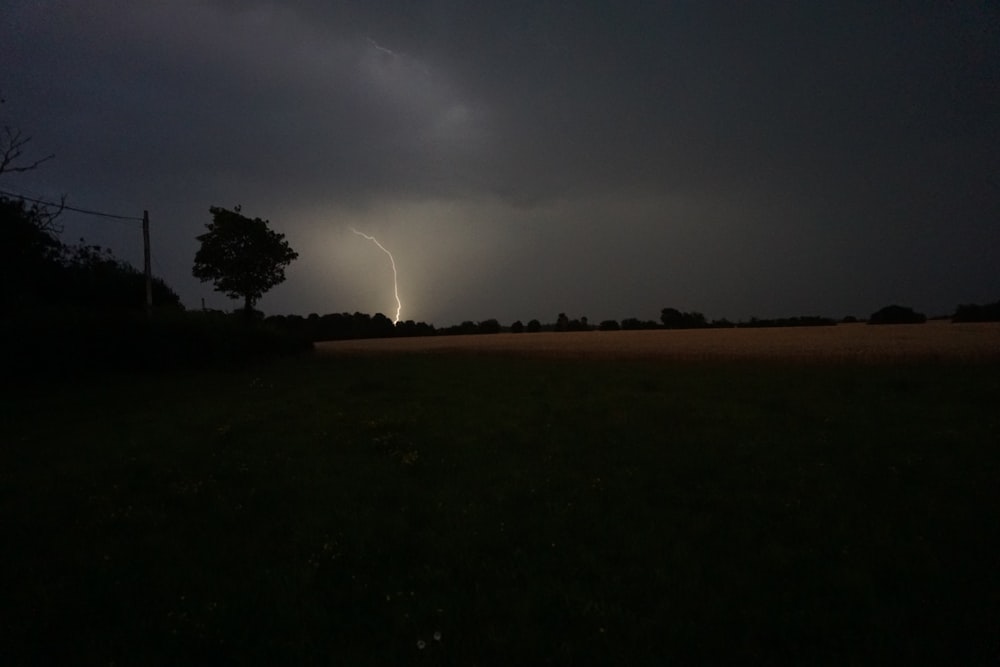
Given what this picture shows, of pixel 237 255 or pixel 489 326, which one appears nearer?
pixel 237 255

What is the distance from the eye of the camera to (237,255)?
50125 mm

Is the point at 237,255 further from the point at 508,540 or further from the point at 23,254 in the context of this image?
the point at 508,540

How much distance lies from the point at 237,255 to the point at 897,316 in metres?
82.4

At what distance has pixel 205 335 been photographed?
3253 cm

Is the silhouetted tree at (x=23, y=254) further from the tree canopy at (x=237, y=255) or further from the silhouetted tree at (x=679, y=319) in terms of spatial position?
the silhouetted tree at (x=679, y=319)

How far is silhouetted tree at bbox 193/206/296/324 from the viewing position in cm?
4972

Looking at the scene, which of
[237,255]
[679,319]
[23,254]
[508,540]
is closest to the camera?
[508,540]

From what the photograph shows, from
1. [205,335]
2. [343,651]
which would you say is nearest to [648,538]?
[343,651]

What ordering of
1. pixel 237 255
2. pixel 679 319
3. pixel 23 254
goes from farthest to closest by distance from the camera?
pixel 679 319, pixel 237 255, pixel 23 254

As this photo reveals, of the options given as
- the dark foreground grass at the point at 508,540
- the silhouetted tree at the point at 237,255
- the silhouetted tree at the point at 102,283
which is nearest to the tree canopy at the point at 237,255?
the silhouetted tree at the point at 237,255

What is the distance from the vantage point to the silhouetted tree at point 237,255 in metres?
49.7

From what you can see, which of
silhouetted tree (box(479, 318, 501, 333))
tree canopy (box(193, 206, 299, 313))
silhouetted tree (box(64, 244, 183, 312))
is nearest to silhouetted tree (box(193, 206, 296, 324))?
tree canopy (box(193, 206, 299, 313))

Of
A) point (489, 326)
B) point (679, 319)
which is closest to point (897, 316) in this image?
point (679, 319)

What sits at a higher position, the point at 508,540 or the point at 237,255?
the point at 237,255
